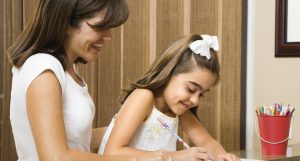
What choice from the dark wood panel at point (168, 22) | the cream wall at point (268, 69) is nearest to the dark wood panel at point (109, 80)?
the dark wood panel at point (168, 22)

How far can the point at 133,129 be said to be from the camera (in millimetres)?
1562

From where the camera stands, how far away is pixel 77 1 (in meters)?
1.33

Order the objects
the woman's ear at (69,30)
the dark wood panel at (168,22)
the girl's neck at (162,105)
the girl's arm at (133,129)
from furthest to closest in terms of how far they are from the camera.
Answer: the dark wood panel at (168,22) → the girl's neck at (162,105) → the girl's arm at (133,129) → the woman's ear at (69,30)

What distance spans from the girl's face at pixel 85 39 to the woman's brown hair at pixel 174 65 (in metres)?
0.29

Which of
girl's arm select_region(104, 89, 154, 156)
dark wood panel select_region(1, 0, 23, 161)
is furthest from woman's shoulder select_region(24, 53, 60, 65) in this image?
dark wood panel select_region(1, 0, 23, 161)

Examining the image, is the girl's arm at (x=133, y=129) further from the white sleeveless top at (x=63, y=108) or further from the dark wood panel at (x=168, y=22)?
the dark wood panel at (x=168, y=22)

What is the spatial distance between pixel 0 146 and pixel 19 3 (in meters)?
0.96

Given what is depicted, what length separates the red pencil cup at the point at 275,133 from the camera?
171 centimetres

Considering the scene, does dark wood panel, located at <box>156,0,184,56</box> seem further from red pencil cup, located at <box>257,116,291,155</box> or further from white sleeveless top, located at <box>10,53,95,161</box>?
white sleeveless top, located at <box>10,53,95,161</box>

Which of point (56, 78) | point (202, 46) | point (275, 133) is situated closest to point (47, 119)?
point (56, 78)

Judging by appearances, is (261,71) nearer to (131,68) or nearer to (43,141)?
(131,68)

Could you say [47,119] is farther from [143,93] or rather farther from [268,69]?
[268,69]

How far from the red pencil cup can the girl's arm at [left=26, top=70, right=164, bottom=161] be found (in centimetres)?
76

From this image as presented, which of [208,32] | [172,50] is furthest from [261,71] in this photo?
[172,50]
